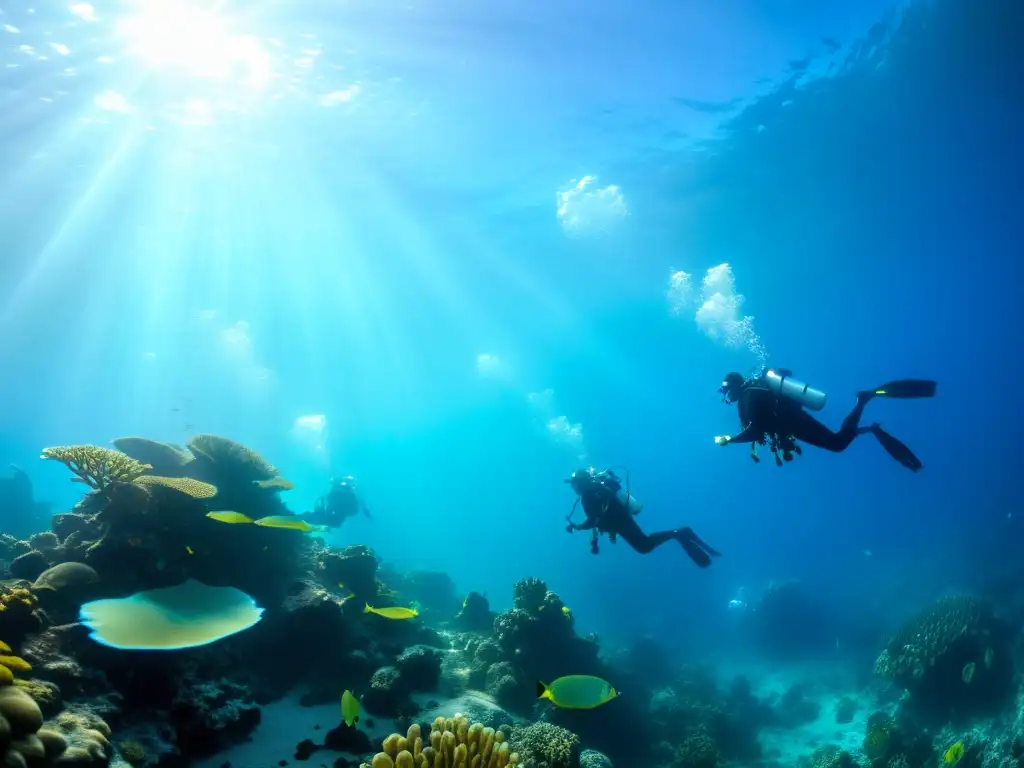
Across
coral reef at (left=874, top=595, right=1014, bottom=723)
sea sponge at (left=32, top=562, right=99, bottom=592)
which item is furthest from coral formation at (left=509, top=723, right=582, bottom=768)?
coral reef at (left=874, top=595, right=1014, bottom=723)

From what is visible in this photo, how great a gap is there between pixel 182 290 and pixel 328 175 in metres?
27.3

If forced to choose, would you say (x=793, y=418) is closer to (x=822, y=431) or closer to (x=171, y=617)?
(x=822, y=431)

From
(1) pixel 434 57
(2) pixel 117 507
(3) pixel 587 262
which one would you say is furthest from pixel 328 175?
(2) pixel 117 507

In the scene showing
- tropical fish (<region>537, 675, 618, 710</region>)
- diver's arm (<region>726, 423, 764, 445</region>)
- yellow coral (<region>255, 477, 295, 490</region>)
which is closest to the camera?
tropical fish (<region>537, 675, 618, 710</region>)

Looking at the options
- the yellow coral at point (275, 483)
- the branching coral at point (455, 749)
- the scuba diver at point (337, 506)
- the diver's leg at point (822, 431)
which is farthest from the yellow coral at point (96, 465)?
the scuba diver at point (337, 506)

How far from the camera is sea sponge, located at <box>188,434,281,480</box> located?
9.64m

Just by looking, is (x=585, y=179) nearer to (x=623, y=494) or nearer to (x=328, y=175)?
(x=328, y=175)

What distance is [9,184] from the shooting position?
86.7ft

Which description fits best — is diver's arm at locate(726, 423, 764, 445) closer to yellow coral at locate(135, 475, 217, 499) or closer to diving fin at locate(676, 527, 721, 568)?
diving fin at locate(676, 527, 721, 568)

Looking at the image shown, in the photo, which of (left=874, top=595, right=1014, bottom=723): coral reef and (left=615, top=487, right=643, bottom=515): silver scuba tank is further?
(left=874, top=595, right=1014, bottom=723): coral reef

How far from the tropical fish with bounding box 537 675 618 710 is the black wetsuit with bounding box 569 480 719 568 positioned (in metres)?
4.56

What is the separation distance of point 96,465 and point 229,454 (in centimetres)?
228

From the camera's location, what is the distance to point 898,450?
8.84 metres

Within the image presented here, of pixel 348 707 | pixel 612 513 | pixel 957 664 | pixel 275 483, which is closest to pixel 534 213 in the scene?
pixel 612 513
